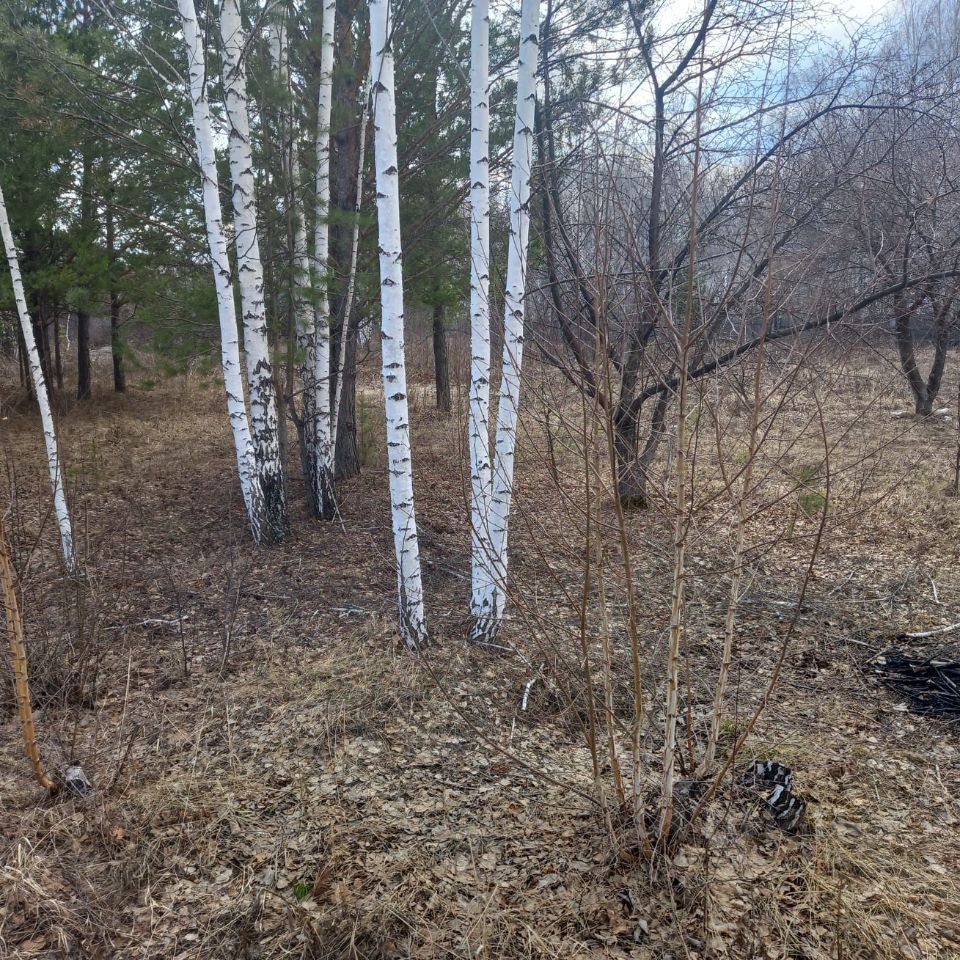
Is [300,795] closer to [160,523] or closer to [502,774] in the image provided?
[502,774]

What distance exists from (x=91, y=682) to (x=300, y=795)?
170cm

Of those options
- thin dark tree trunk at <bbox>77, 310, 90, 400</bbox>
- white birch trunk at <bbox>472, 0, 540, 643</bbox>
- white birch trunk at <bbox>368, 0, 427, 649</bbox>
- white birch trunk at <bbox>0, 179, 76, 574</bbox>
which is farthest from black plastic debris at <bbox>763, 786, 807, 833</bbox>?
thin dark tree trunk at <bbox>77, 310, 90, 400</bbox>

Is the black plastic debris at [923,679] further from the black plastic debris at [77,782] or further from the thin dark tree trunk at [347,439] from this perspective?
the thin dark tree trunk at [347,439]

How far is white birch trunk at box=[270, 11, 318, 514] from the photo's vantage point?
6.50 metres

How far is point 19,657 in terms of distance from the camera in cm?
292

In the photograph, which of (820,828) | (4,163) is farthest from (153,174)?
(820,828)

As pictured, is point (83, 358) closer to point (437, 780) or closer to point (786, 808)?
A: point (437, 780)

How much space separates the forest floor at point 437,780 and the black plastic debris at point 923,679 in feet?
0.42

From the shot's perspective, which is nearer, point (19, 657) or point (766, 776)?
point (19, 657)

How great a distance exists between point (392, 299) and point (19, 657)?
8.18 ft

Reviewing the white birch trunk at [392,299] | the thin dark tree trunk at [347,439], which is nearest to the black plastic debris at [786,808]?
the white birch trunk at [392,299]

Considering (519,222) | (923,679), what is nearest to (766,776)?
(923,679)

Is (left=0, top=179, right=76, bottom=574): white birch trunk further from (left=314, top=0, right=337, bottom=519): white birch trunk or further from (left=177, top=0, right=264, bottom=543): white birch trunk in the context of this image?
(left=314, top=0, right=337, bottom=519): white birch trunk

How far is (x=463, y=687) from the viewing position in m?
4.26
